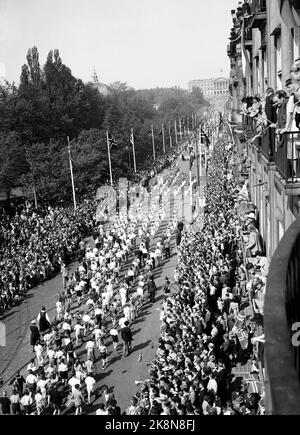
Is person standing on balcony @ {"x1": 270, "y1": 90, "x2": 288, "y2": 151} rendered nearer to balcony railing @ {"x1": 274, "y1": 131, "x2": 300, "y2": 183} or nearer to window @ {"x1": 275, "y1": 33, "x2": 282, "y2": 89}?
balcony railing @ {"x1": 274, "y1": 131, "x2": 300, "y2": 183}

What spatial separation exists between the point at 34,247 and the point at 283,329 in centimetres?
2964

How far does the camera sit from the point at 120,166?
6594 cm

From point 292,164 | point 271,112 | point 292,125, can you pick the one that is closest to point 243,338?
point 271,112

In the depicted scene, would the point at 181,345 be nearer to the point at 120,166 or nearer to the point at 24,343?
the point at 24,343

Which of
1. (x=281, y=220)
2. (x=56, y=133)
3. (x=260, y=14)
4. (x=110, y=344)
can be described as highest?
(x=260, y=14)

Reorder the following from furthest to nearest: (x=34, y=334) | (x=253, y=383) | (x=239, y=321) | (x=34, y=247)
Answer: (x=34, y=247) → (x=34, y=334) → (x=239, y=321) → (x=253, y=383)

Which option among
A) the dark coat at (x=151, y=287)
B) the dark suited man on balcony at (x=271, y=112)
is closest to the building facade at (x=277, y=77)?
the dark suited man on balcony at (x=271, y=112)

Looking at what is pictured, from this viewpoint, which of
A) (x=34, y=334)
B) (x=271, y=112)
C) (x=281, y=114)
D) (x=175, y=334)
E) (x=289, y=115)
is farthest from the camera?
(x=34, y=334)

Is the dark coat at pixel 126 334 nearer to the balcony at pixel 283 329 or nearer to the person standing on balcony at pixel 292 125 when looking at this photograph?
the person standing on balcony at pixel 292 125

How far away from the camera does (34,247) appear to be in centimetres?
3209

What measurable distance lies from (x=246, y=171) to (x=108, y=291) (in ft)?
30.3

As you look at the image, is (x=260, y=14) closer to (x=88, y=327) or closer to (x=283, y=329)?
(x=88, y=327)

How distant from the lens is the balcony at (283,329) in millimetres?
2926
